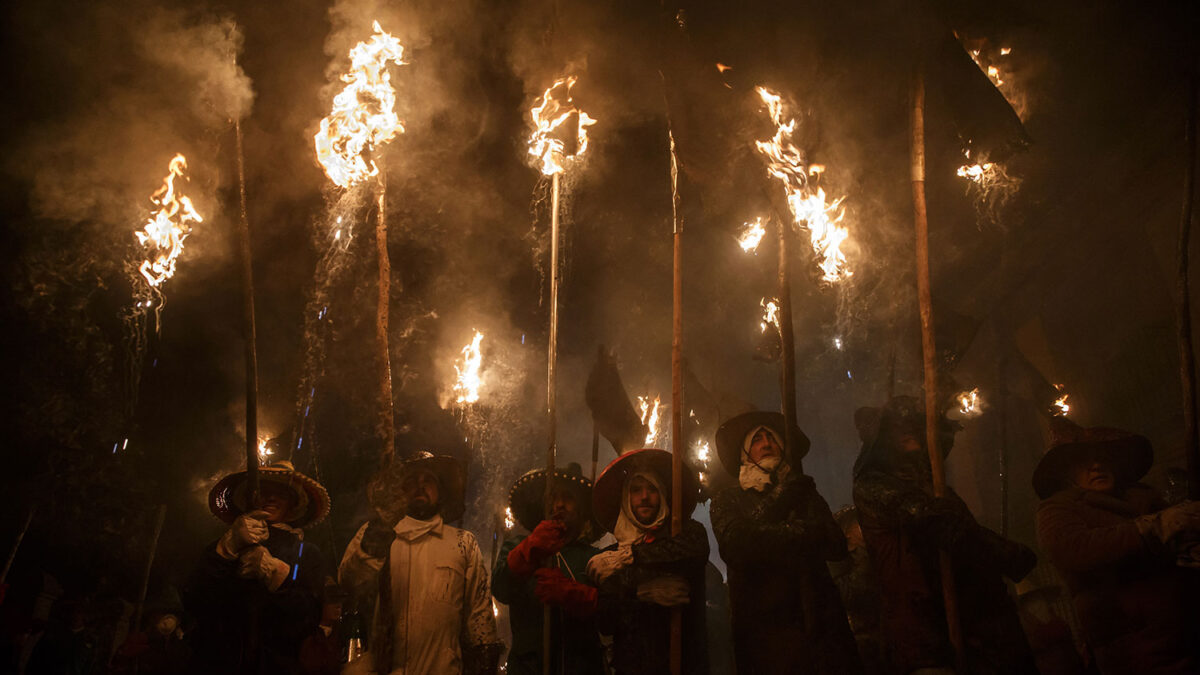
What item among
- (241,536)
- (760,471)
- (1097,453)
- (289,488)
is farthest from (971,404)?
(241,536)

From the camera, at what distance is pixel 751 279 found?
17.5 m

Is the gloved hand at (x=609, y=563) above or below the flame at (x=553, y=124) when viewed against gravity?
below

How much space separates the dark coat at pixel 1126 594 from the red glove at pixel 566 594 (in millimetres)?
3475

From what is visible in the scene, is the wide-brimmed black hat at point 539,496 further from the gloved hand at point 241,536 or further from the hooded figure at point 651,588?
the gloved hand at point 241,536

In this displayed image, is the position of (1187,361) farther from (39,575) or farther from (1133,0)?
(39,575)

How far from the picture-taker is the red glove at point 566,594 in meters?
4.78

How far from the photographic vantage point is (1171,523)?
4.30 m

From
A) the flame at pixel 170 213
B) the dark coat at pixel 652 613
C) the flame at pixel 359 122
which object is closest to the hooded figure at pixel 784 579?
the dark coat at pixel 652 613

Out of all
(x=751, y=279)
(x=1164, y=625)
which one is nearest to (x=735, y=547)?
(x=1164, y=625)

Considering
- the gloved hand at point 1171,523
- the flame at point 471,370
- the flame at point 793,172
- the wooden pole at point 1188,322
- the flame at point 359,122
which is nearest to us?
the gloved hand at point 1171,523

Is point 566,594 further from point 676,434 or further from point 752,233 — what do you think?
point 752,233

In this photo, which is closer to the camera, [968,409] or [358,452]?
[968,409]

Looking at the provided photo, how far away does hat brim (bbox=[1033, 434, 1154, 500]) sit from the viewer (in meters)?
5.35

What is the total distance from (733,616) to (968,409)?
1353cm
